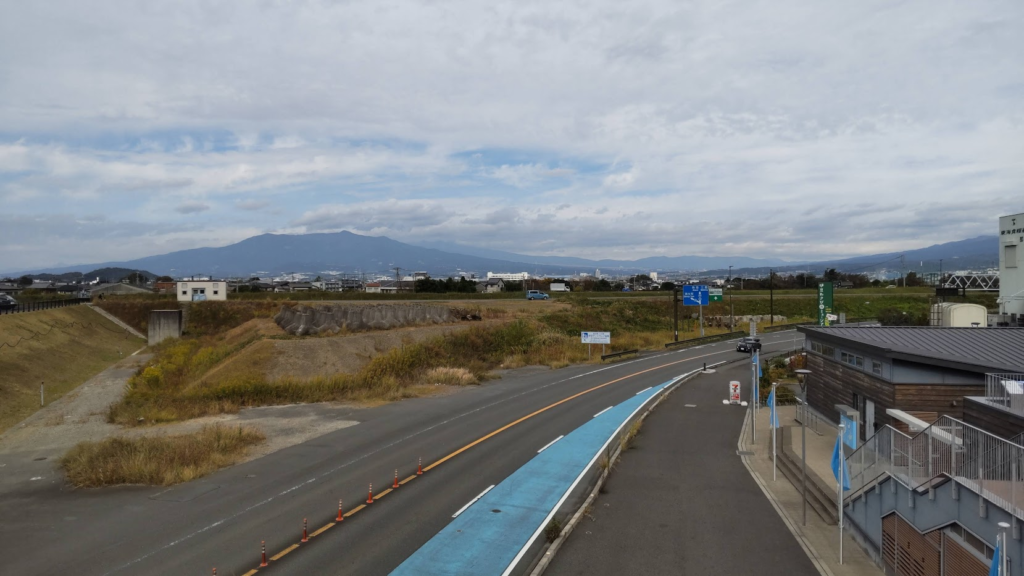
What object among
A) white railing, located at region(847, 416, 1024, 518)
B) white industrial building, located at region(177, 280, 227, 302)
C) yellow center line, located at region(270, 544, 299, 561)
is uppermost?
white industrial building, located at region(177, 280, 227, 302)

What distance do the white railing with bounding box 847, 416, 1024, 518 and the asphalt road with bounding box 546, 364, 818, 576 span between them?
264cm

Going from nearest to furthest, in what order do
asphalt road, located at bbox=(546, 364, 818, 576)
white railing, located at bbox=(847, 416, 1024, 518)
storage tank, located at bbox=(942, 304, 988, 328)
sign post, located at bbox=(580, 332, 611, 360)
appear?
1. white railing, located at bbox=(847, 416, 1024, 518)
2. asphalt road, located at bbox=(546, 364, 818, 576)
3. storage tank, located at bbox=(942, 304, 988, 328)
4. sign post, located at bbox=(580, 332, 611, 360)

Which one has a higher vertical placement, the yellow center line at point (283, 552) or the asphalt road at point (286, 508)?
the yellow center line at point (283, 552)

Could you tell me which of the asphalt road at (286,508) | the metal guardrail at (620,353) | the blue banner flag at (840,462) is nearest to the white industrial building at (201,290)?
the metal guardrail at (620,353)

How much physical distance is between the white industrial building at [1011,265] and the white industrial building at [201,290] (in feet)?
263

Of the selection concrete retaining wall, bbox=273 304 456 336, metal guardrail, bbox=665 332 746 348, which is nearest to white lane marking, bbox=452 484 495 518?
concrete retaining wall, bbox=273 304 456 336

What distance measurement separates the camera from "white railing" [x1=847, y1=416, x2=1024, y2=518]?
8648 millimetres

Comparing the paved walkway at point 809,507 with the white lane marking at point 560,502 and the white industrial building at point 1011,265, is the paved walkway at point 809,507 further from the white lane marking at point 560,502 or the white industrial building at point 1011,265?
the white industrial building at point 1011,265

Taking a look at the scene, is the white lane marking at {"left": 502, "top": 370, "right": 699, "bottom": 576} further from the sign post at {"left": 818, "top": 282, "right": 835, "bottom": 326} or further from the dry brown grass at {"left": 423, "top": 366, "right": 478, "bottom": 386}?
the sign post at {"left": 818, "top": 282, "right": 835, "bottom": 326}

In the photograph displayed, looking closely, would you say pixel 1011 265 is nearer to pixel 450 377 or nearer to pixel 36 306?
pixel 450 377

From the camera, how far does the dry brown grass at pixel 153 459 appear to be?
17.3m

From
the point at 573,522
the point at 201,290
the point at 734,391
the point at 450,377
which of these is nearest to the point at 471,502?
the point at 573,522

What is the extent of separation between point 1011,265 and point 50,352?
65051 mm

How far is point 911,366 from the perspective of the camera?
705 inches
